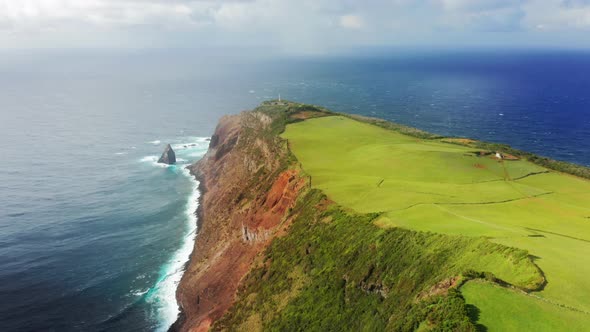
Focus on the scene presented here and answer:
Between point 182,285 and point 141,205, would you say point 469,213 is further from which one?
point 141,205

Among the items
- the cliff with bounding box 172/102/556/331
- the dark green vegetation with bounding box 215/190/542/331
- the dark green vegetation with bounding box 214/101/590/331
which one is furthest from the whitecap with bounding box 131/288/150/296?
the dark green vegetation with bounding box 214/101/590/331

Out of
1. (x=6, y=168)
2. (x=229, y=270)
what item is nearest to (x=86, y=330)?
(x=229, y=270)

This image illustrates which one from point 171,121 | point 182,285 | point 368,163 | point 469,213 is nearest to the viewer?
point 469,213

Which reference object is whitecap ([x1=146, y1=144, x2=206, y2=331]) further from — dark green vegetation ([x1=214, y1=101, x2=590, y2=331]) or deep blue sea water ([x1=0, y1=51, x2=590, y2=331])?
dark green vegetation ([x1=214, y1=101, x2=590, y2=331])

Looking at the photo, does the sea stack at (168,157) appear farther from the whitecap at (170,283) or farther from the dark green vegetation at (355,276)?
the dark green vegetation at (355,276)

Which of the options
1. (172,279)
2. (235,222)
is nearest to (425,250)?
(235,222)

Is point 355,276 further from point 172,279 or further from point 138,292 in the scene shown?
point 138,292
